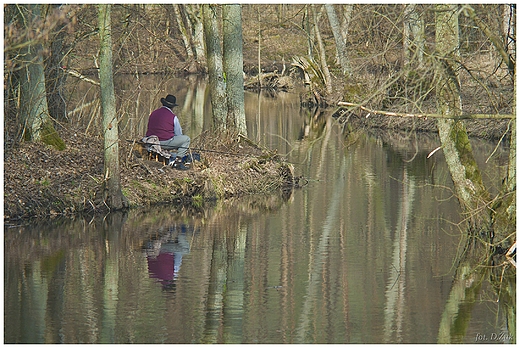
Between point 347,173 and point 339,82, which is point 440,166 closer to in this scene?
point 347,173

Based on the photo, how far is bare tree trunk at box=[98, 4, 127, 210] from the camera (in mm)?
15836

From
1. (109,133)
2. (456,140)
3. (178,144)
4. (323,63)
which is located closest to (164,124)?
(178,144)

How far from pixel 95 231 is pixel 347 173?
8.20 m

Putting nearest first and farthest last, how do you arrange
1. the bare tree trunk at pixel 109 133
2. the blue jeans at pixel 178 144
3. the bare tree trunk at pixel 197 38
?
the bare tree trunk at pixel 109 133 → the blue jeans at pixel 178 144 → the bare tree trunk at pixel 197 38

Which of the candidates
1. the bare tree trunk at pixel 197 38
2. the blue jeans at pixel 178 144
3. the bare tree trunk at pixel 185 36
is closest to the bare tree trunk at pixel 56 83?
the blue jeans at pixel 178 144

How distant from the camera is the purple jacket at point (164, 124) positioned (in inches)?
705

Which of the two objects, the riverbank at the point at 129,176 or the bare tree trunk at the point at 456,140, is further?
the riverbank at the point at 129,176

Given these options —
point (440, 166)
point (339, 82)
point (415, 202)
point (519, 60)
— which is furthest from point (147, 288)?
point (339, 82)

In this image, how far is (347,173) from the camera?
21703 mm

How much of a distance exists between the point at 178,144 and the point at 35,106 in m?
2.71

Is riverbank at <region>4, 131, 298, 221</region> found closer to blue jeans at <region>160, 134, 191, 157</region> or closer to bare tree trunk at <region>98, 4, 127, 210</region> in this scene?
bare tree trunk at <region>98, 4, 127, 210</region>

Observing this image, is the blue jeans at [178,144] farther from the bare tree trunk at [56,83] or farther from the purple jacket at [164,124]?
the bare tree trunk at [56,83]

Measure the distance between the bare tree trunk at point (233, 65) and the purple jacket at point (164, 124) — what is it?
2441 millimetres

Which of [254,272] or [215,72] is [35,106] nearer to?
[215,72]
